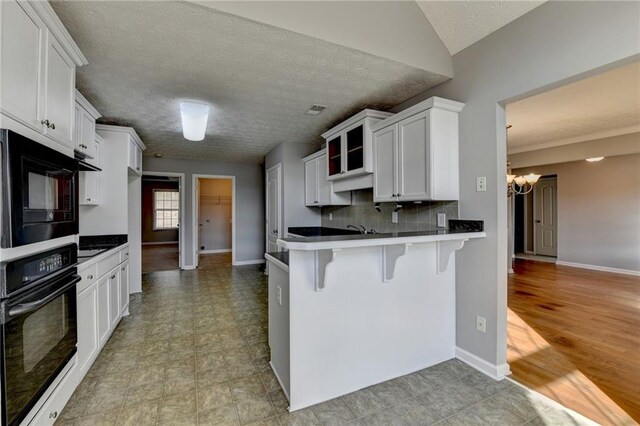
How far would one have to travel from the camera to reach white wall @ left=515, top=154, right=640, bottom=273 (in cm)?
538

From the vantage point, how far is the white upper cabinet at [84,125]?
2510mm

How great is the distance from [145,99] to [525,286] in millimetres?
→ 5961

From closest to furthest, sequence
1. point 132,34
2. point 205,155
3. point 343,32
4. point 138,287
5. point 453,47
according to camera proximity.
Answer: point 132,34 → point 343,32 → point 453,47 → point 138,287 → point 205,155

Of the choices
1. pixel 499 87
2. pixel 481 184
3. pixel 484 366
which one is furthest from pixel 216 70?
pixel 484 366

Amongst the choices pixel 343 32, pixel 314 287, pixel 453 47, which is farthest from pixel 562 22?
pixel 314 287

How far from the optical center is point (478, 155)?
2268 mm

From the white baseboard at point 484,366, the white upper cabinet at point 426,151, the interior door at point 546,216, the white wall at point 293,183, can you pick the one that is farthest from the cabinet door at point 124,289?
the interior door at point 546,216

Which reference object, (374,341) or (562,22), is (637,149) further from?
(374,341)

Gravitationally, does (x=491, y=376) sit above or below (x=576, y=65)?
below

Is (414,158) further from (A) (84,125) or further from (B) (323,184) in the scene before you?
(A) (84,125)

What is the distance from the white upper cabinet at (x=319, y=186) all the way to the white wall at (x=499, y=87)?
1.85m

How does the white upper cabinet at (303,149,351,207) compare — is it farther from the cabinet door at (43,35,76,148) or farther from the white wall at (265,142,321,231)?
the cabinet door at (43,35,76,148)

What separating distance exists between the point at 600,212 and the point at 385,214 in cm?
552

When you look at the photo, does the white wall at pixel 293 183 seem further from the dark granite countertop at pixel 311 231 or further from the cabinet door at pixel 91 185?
the cabinet door at pixel 91 185
